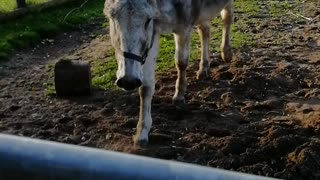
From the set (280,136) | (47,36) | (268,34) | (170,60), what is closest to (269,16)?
(268,34)

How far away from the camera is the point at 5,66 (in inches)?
290

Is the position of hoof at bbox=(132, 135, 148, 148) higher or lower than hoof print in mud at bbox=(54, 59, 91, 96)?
lower

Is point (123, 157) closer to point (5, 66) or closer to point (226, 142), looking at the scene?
point (226, 142)

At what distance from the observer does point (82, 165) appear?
152cm

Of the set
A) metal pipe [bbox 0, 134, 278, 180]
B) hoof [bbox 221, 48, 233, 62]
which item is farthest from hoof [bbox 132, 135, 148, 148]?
metal pipe [bbox 0, 134, 278, 180]

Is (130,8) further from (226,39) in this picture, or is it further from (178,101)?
(226,39)

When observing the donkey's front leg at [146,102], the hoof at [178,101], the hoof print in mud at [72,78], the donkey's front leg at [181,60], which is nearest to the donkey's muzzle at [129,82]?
the donkey's front leg at [146,102]

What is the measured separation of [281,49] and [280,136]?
111 inches

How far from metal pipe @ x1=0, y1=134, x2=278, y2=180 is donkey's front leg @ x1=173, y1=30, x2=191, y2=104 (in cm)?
399

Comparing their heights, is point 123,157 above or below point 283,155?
above

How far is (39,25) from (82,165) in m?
7.64

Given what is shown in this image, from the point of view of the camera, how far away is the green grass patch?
812cm

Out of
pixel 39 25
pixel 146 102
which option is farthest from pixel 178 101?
pixel 39 25

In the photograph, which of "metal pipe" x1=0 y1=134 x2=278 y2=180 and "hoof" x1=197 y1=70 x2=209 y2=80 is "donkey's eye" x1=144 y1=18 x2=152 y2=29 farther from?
"metal pipe" x1=0 y1=134 x2=278 y2=180
